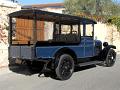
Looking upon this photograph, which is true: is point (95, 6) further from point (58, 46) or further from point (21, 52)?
point (21, 52)

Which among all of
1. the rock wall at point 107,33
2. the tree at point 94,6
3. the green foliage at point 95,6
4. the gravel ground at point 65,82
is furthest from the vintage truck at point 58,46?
the tree at point 94,6

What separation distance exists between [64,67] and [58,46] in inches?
29.8

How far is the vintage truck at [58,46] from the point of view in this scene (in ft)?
36.6

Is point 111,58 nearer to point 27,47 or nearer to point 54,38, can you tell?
point 54,38

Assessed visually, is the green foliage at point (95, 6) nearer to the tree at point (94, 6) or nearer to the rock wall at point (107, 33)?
the tree at point (94, 6)

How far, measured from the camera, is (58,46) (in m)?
11.6

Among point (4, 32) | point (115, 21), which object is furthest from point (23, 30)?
point (115, 21)

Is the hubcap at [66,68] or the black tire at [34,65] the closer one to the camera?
the hubcap at [66,68]

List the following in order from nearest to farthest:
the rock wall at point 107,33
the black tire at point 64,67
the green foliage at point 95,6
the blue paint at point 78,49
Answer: the blue paint at point 78,49 < the black tire at point 64,67 < the rock wall at point 107,33 < the green foliage at point 95,6

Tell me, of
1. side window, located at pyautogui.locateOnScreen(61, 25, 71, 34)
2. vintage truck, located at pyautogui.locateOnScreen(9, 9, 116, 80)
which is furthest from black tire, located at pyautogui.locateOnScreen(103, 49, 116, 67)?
side window, located at pyautogui.locateOnScreen(61, 25, 71, 34)

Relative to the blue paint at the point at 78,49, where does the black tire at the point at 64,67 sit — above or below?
below

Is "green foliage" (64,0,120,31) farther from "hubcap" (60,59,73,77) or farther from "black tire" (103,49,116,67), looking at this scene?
"hubcap" (60,59,73,77)

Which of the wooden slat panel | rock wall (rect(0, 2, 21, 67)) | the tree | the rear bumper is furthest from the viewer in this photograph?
the tree

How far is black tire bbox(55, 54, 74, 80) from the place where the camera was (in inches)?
446
